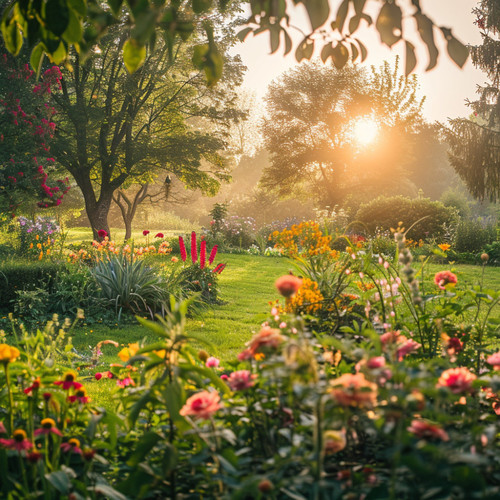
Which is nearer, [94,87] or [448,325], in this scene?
[448,325]

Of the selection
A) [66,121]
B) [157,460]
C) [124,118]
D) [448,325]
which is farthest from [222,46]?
[157,460]

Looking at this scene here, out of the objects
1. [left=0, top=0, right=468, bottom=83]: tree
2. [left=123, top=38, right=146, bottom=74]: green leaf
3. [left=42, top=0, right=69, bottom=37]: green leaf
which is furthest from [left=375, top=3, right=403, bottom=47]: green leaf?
[left=42, top=0, right=69, bottom=37]: green leaf

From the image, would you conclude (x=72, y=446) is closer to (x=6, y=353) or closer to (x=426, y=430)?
(x=6, y=353)

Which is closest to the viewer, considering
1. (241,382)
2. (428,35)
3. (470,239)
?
(241,382)

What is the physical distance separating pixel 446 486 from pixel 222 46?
Result: 53.3 feet

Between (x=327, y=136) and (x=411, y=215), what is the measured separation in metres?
13.2

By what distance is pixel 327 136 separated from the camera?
2766 centimetres

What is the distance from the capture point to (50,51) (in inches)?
69.0

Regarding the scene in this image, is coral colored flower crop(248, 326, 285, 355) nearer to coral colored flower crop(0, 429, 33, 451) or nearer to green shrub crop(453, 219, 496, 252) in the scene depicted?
coral colored flower crop(0, 429, 33, 451)

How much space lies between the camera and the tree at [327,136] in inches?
1048

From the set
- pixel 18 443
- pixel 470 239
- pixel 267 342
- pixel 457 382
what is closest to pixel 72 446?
pixel 18 443

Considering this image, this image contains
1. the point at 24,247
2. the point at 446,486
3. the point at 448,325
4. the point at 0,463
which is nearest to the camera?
the point at 446,486

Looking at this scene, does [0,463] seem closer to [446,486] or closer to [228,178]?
[446,486]

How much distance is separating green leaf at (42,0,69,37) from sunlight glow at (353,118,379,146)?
27.1 meters
